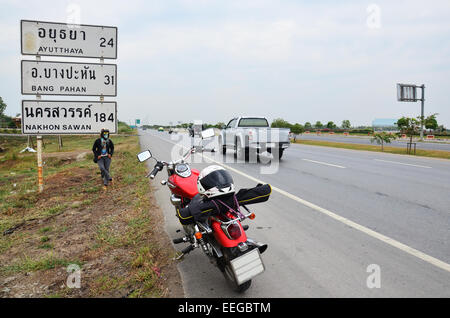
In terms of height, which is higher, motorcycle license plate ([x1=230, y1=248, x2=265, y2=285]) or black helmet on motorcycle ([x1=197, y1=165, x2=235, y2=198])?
black helmet on motorcycle ([x1=197, y1=165, x2=235, y2=198])

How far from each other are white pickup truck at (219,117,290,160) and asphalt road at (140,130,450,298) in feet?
19.0

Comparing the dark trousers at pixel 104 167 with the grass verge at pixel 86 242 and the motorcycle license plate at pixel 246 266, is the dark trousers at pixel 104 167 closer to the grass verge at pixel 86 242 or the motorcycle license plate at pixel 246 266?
the grass verge at pixel 86 242

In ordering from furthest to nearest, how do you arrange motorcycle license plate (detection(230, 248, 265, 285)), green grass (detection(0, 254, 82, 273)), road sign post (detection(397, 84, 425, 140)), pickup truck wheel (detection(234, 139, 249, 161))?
road sign post (detection(397, 84, 425, 140)), pickup truck wheel (detection(234, 139, 249, 161)), green grass (detection(0, 254, 82, 273)), motorcycle license plate (detection(230, 248, 265, 285))

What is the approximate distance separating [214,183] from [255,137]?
1115cm

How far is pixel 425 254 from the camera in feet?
13.7

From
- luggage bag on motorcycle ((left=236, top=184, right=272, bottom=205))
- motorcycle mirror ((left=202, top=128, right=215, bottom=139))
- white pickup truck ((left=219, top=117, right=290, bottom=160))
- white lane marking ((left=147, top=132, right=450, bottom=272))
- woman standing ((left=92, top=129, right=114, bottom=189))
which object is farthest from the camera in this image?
white pickup truck ((left=219, top=117, right=290, bottom=160))

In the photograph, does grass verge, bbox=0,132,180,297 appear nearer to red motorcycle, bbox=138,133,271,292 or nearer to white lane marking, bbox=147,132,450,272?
red motorcycle, bbox=138,133,271,292

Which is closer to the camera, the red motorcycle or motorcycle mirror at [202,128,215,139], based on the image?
the red motorcycle

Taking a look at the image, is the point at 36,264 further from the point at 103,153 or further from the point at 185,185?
the point at 103,153

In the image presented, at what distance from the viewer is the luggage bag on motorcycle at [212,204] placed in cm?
338

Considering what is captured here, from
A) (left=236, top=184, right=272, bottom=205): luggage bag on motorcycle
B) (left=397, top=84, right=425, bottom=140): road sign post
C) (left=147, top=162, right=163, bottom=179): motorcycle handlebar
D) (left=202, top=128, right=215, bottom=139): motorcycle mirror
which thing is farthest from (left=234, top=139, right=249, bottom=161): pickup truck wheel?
(left=397, top=84, right=425, bottom=140): road sign post

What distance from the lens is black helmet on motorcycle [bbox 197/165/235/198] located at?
3463 millimetres
